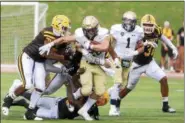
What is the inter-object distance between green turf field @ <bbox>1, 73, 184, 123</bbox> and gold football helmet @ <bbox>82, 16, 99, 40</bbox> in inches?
56.7

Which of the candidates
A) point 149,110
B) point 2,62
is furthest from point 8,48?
point 149,110

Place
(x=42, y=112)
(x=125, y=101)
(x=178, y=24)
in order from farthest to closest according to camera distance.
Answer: (x=178, y=24) → (x=125, y=101) → (x=42, y=112)

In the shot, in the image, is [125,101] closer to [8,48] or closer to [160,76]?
[160,76]

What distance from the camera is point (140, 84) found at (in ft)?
71.8

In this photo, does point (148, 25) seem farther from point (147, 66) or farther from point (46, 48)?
point (46, 48)

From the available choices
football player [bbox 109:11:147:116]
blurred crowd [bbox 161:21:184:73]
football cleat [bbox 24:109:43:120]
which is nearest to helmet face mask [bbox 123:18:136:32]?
football player [bbox 109:11:147:116]

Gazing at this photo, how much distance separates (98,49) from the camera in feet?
37.9

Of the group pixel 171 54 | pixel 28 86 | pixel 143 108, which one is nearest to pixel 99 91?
pixel 28 86

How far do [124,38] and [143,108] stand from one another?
2138 mm

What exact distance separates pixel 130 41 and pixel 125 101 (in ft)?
11.8

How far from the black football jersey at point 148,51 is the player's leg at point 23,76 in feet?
8.53

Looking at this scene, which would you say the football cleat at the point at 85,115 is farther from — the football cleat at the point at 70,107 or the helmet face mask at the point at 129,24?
the helmet face mask at the point at 129,24

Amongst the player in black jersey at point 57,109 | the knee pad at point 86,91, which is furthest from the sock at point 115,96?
the knee pad at point 86,91

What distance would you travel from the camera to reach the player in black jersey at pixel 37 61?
1168cm
